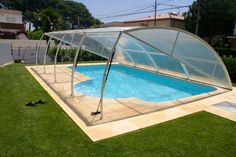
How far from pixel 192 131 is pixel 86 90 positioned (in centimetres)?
637

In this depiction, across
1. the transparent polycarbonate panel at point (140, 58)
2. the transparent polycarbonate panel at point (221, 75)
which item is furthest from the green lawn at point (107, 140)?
the transparent polycarbonate panel at point (140, 58)

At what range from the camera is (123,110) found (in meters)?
7.86

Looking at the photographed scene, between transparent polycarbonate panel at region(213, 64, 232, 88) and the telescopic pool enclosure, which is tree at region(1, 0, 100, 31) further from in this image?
transparent polycarbonate panel at region(213, 64, 232, 88)

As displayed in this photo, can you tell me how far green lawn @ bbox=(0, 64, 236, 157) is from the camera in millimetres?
5148

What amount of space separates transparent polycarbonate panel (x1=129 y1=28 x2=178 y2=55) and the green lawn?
3013 millimetres

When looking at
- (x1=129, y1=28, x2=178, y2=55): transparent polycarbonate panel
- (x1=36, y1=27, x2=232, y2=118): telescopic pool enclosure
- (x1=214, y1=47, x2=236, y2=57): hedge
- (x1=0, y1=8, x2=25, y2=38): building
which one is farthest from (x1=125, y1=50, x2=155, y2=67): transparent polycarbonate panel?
(x1=0, y1=8, x2=25, y2=38): building

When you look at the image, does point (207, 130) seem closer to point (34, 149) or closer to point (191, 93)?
point (34, 149)

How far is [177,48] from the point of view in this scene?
9.66 m

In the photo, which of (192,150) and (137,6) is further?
(137,6)

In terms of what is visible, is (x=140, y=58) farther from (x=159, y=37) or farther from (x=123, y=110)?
(x=123, y=110)

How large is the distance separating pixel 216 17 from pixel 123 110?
31.3m

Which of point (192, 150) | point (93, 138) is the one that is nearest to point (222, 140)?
point (192, 150)

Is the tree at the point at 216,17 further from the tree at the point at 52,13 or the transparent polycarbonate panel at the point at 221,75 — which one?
the transparent polycarbonate panel at the point at 221,75

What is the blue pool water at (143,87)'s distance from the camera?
11.4 m
